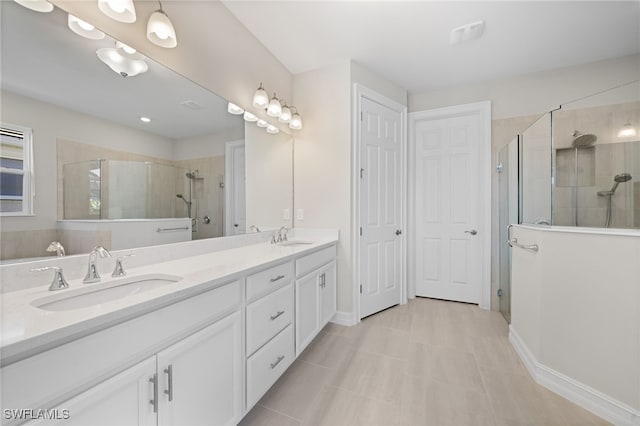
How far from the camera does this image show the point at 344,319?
256cm

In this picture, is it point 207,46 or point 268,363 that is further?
point 207,46

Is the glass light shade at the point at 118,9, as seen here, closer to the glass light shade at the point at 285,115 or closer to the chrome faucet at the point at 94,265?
the chrome faucet at the point at 94,265

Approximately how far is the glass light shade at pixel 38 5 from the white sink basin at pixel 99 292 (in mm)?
1098

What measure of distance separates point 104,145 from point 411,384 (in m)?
2.26

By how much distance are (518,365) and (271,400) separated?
71.4 inches

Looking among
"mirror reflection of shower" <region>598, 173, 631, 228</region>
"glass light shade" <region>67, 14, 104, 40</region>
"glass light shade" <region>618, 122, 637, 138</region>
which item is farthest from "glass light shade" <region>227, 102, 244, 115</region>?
"glass light shade" <region>618, 122, 637, 138</region>

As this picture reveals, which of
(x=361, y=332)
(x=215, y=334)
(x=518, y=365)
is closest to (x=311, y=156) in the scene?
(x=361, y=332)

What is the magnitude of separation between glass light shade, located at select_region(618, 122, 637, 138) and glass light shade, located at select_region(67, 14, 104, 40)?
10.9 ft

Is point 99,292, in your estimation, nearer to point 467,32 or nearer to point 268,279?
point 268,279

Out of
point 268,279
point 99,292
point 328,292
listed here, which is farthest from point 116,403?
point 328,292

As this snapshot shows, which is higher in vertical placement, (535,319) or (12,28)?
(12,28)

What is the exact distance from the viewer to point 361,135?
264 centimetres

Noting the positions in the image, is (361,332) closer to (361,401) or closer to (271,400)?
(361,401)

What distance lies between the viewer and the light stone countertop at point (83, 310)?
1.93 ft
